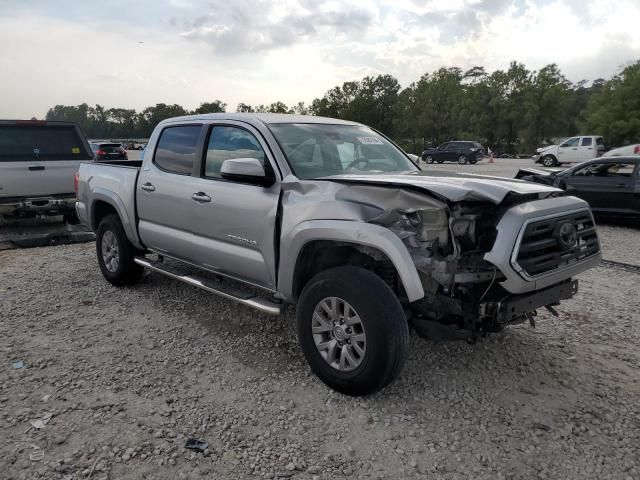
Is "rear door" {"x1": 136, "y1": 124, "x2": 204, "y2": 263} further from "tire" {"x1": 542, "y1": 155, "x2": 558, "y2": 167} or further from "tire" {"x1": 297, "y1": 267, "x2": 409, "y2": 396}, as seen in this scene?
"tire" {"x1": 542, "y1": 155, "x2": 558, "y2": 167}

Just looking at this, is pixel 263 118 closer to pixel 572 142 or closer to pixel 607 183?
pixel 607 183

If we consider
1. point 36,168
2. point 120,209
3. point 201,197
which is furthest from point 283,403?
point 36,168

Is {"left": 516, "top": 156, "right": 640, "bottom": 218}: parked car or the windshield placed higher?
the windshield

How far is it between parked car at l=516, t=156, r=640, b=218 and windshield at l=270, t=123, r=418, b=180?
5468mm

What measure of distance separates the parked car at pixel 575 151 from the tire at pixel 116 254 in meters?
28.5

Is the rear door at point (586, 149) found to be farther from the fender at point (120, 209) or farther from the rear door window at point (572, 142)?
the fender at point (120, 209)

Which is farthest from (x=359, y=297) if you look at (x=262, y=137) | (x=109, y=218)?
(x=109, y=218)

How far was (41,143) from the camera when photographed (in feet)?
28.2

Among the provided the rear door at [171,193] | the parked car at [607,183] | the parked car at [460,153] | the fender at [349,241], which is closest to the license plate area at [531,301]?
the fender at [349,241]

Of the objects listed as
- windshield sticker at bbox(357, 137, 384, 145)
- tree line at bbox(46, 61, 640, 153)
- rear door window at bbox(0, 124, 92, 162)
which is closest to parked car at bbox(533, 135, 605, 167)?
tree line at bbox(46, 61, 640, 153)

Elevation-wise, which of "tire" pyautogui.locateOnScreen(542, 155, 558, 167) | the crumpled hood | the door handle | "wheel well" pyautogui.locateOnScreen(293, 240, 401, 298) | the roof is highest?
the roof

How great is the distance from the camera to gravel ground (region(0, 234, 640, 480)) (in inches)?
110

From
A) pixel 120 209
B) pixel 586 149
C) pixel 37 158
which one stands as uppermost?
pixel 37 158

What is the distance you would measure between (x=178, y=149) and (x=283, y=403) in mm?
2705
